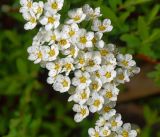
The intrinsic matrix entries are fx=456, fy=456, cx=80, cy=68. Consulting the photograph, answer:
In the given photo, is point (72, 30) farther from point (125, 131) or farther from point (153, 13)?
point (153, 13)

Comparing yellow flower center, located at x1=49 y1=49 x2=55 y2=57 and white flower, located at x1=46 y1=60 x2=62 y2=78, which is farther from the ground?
yellow flower center, located at x1=49 y1=49 x2=55 y2=57

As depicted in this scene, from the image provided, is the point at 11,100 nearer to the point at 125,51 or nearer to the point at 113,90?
the point at 125,51

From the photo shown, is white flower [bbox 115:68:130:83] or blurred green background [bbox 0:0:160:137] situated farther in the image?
blurred green background [bbox 0:0:160:137]

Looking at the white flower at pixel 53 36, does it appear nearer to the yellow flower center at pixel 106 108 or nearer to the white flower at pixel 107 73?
the white flower at pixel 107 73

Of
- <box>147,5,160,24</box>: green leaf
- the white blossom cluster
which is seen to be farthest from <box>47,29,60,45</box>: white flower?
<box>147,5,160,24</box>: green leaf

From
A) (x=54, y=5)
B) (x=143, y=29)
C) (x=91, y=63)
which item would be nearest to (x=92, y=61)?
(x=91, y=63)

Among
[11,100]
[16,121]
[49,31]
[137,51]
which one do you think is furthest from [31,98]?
[49,31]

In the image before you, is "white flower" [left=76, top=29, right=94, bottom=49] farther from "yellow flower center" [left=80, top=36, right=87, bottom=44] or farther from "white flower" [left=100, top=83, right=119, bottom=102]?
"white flower" [left=100, top=83, right=119, bottom=102]
